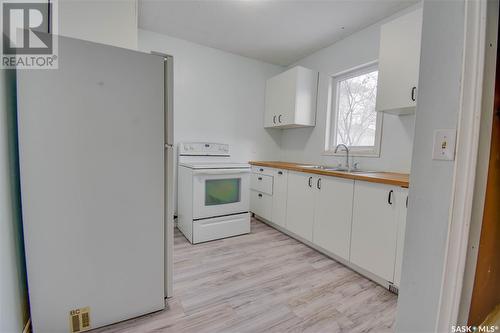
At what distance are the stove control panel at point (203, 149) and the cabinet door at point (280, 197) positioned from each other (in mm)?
883

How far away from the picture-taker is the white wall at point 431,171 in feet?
2.34

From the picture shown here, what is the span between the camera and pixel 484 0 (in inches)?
24.9

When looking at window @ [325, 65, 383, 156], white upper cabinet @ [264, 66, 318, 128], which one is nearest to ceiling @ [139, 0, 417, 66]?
white upper cabinet @ [264, 66, 318, 128]

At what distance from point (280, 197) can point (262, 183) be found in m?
0.41

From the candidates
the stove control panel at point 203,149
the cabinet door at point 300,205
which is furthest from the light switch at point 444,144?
the stove control panel at point 203,149

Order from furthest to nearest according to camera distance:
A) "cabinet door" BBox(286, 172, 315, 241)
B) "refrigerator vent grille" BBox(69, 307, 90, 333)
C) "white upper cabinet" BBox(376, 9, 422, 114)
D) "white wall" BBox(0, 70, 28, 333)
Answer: "cabinet door" BBox(286, 172, 315, 241)
"white upper cabinet" BBox(376, 9, 422, 114)
"refrigerator vent grille" BBox(69, 307, 90, 333)
"white wall" BBox(0, 70, 28, 333)

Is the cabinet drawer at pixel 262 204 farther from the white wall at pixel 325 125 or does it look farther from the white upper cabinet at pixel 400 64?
the white upper cabinet at pixel 400 64

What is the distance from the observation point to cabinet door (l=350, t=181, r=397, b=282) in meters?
1.61

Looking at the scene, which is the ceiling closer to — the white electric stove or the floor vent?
the white electric stove

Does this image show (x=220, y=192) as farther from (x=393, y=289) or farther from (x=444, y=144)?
(x=444, y=144)

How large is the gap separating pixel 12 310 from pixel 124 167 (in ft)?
2.56

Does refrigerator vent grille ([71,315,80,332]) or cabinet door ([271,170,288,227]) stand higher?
cabinet door ([271,170,288,227])

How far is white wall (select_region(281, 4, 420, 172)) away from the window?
0.27 feet

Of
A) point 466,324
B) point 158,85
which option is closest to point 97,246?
point 158,85
